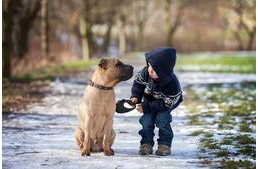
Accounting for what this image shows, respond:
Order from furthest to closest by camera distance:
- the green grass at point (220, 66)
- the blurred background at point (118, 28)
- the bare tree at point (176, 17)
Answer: the bare tree at point (176, 17) → the blurred background at point (118, 28) → the green grass at point (220, 66)

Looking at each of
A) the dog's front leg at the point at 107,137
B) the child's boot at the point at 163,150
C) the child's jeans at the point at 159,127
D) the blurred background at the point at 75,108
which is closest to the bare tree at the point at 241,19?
the blurred background at the point at 75,108

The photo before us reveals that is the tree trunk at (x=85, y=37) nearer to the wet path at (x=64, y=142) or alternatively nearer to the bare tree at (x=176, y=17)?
the bare tree at (x=176, y=17)

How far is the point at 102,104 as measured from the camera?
289 inches

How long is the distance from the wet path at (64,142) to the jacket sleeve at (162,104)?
573mm

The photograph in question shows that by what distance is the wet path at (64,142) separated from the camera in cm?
704

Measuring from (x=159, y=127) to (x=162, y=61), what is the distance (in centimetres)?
92

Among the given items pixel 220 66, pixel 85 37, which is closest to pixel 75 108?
pixel 220 66

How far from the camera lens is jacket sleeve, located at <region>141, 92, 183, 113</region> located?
760 cm

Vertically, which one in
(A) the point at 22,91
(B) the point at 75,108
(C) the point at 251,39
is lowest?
(C) the point at 251,39

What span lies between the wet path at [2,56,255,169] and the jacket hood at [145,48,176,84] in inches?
39.7

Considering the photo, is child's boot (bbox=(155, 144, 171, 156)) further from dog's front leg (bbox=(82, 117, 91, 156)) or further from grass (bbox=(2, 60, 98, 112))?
grass (bbox=(2, 60, 98, 112))

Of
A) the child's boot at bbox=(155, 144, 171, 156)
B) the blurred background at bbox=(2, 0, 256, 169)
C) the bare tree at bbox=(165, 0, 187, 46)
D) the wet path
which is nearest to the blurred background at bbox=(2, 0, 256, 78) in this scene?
the bare tree at bbox=(165, 0, 187, 46)

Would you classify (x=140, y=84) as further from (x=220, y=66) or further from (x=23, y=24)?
(x=23, y=24)

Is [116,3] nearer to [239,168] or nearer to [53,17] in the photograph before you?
[53,17]
